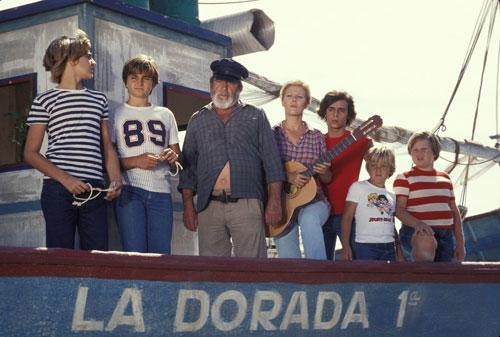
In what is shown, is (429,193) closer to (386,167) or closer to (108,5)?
(386,167)

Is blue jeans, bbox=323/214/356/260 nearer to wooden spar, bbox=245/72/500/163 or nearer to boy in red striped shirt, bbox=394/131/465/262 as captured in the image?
boy in red striped shirt, bbox=394/131/465/262

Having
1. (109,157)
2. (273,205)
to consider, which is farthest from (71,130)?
(273,205)

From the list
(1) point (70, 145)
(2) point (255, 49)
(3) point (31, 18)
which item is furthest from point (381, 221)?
(2) point (255, 49)

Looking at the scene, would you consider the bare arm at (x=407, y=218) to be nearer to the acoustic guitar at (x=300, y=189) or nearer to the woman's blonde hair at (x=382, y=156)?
the woman's blonde hair at (x=382, y=156)

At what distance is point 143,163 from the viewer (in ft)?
19.5

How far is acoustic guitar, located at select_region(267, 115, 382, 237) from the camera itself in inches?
251

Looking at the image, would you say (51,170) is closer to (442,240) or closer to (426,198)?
(426,198)

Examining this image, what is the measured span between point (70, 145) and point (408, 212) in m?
2.64

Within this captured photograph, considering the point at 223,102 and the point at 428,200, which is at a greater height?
the point at 223,102

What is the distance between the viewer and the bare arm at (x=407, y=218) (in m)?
6.63

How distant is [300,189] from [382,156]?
77 cm

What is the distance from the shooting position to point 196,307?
507 centimetres

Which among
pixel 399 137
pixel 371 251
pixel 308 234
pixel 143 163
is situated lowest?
pixel 371 251

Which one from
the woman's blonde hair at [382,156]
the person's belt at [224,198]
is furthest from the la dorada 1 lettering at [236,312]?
the woman's blonde hair at [382,156]
